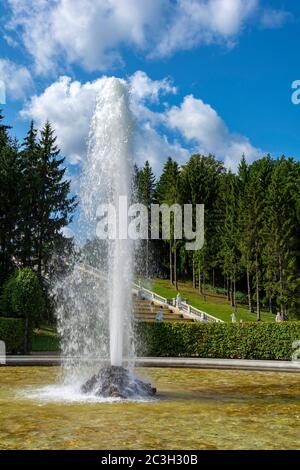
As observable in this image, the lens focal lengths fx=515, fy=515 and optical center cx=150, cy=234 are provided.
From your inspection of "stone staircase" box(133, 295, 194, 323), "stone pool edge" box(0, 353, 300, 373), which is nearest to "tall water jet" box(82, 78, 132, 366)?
"stone pool edge" box(0, 353, 300, 373)

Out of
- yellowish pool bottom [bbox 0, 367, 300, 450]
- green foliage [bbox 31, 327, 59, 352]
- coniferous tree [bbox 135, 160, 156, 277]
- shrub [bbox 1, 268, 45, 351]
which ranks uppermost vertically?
coniferous tree [bbox 135, 160, 156, 277]

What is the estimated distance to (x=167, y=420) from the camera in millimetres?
11375

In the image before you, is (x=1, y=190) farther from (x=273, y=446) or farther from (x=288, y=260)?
(x=273, y=446)

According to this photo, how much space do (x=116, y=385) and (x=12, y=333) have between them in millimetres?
13215

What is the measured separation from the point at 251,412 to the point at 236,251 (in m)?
51.1

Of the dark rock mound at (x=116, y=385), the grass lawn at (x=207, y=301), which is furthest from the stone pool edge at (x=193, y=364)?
the grass lawn at (x=207, y=301)

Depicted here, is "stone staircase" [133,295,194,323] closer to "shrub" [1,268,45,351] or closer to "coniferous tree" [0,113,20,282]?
"coniferous tree" [0,113,20,282]

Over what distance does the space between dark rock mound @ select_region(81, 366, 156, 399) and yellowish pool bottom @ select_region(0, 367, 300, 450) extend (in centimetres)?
56

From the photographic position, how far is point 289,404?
45.3 ft

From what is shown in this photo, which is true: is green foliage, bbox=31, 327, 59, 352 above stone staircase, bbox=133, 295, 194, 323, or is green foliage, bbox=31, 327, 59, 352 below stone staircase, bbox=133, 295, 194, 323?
below

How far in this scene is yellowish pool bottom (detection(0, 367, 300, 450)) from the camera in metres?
9.38

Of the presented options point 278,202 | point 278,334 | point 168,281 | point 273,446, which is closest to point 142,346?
point 278,334

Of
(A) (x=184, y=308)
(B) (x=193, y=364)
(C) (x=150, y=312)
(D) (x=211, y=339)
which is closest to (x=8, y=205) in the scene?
(C) (x=150, y=312)

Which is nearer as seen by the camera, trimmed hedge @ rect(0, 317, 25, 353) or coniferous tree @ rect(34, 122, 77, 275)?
trimmed hedge @ rect(0, 317, 25, 353)
